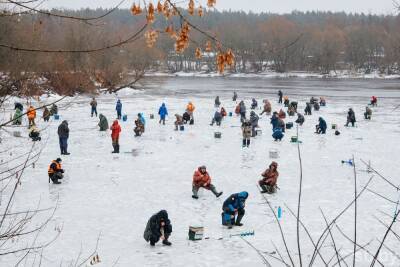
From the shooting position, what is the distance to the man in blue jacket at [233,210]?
979cm

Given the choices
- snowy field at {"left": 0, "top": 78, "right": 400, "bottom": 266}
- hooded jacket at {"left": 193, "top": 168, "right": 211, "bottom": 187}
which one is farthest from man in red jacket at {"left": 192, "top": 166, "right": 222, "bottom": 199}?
snowy field at {"left": 0, "top": 78, "right": 400, "bottom": 266}

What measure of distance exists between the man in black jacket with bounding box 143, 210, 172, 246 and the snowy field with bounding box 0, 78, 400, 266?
0.25m

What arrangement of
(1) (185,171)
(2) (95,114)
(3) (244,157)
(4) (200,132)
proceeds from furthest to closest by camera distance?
(2) (95,114), (4) (200,132), (3) (244,157), (1) (185,171)

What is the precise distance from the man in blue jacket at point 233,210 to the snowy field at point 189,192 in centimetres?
20

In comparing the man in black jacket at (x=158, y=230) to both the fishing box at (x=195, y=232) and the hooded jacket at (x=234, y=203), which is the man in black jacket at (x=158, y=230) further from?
the hooded jacket at (x=234, y=203)

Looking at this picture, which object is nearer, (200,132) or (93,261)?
(93,261)

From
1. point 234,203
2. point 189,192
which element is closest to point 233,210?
point 234,203

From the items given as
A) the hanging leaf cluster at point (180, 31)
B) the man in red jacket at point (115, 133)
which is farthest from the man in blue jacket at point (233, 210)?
the man in red jacket at point (115, 133)

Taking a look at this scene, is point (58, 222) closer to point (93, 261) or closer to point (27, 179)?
point (93, 261)

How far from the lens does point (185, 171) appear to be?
49.1 ft

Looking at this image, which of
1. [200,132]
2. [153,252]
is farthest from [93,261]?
[200,132]

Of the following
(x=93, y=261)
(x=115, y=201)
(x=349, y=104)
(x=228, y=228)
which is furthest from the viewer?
(x=349, y=104)

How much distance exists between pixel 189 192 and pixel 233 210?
295 cm

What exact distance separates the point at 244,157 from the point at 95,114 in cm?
1443
